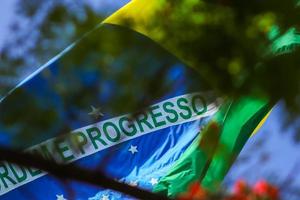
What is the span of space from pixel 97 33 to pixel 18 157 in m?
0.75

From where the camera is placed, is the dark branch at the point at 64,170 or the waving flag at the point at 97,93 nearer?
the dark branch at the point at 64,170

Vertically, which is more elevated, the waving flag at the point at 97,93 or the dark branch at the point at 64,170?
the waving flag at the point at 97,93

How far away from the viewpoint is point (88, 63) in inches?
80.3

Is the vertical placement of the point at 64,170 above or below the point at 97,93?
below

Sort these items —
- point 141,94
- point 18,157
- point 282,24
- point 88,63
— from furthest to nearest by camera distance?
point 282,24
point 88,63
point 141,94
point 18,157

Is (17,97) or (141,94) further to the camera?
(17,97)

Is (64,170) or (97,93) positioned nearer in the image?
(64,170)

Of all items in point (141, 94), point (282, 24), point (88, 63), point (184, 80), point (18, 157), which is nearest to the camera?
point (18, 157)

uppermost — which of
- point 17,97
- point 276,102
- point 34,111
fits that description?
point 17,97

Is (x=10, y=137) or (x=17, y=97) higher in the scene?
(x=17, y=97)

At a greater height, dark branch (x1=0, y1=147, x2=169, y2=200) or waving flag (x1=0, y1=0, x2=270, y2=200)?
waving flag (x1=0, y1=0, x2=270, y2=200)

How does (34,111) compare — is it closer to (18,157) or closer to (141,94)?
(141,94)

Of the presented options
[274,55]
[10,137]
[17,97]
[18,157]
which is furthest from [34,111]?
[274,55]

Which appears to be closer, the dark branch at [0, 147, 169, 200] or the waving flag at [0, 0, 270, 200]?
the dark branch at [0, 147, 169, 200]
